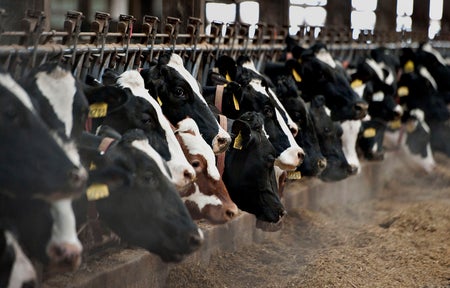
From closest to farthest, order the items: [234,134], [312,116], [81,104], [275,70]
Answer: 1. [81,104]
2. [234,134]
3. [312,116]
4. [275,70]

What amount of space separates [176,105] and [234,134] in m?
0.64

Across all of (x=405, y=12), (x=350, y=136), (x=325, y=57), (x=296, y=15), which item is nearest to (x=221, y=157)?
(x=325, y=57)

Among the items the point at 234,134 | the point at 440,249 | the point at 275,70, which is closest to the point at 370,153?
the point at 275,70

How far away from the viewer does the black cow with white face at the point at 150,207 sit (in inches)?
217

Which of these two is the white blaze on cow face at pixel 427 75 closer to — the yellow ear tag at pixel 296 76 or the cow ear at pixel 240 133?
the yellow ear tag at pixel 296 76

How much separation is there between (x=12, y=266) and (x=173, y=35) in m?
3.46

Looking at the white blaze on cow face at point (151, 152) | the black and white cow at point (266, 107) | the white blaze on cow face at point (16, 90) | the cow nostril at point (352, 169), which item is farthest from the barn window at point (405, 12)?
the white blaze on cow face at point (16, 90)

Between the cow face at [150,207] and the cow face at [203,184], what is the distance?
1089mm

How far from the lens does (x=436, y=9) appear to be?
78.1ft

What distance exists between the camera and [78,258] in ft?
15.7

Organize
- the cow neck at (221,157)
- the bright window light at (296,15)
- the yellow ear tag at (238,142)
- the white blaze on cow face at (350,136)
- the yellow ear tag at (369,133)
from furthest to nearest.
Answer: the bright window light at (296,15), the yellow ear tag at (369,133), the white blaze on cow face at (350,136), the cow neck at (221,157), the yellow ear tag at (238,142)

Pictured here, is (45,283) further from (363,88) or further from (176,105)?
(363,88)

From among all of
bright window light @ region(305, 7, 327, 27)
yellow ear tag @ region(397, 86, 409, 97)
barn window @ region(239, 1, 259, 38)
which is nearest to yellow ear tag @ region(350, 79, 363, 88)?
yellow ear tag @ region(397, 86, 409, 97)

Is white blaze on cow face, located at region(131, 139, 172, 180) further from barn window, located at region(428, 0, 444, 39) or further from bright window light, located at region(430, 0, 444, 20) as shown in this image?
bright window light, located at region(430, 0, 444, 20)
